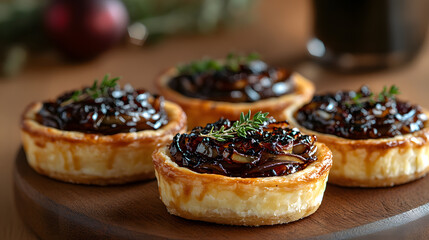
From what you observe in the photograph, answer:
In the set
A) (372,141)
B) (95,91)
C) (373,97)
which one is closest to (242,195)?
(372,141)

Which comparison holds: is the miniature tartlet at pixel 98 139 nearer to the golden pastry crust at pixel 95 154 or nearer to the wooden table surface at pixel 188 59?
the golden pastry crust at pixel 95 154

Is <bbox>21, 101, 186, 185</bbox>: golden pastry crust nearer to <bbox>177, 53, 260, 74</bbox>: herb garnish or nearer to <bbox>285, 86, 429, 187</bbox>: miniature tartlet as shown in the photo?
<bbox>285, 86, 429, 187</bbox>: miniature tartlet

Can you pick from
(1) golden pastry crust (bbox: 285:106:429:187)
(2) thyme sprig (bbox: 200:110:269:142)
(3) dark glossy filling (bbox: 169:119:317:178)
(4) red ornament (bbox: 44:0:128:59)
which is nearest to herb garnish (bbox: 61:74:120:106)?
(3) dark glossy filling (bbox: 169:119:317:178)

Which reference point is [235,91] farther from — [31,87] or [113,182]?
[31,87]

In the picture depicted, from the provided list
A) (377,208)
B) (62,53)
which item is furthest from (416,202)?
(62,53)

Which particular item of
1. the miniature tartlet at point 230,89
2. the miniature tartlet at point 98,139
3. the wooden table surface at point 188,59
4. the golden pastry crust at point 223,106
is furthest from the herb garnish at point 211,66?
the miniature tartlet at point 98,139
